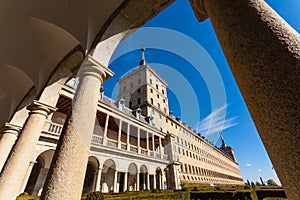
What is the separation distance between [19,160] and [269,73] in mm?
4906

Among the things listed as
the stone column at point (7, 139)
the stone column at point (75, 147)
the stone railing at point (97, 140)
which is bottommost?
the stone column at point (75, 147)

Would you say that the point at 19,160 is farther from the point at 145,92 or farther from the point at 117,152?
the point at 145,92

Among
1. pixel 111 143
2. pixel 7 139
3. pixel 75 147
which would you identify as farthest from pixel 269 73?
pixel 111 143

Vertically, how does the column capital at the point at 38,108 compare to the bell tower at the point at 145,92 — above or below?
below

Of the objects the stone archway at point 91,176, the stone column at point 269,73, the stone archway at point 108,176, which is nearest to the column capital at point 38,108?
the stone column at point 269,73

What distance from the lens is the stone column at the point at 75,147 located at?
1866mm

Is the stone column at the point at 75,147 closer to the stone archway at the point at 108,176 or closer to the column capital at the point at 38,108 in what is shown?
the column capital at the point at 38,108

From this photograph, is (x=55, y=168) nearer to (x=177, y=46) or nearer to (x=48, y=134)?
(x=177, y=46)

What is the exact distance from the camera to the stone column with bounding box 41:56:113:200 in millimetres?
1866

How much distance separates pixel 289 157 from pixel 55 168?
245 cm

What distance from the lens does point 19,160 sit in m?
3.46

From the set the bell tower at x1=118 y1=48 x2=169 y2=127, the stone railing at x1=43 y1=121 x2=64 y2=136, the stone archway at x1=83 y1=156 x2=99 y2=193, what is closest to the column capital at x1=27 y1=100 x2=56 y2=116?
the stone railing at x1=43 y1=121 x2=64 y2=136

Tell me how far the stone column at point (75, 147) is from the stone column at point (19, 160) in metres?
2.18

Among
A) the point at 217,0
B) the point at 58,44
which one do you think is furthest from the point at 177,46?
the point at 217,0
